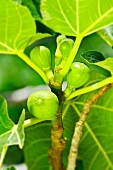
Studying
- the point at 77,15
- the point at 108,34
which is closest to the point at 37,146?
the point at 108,34

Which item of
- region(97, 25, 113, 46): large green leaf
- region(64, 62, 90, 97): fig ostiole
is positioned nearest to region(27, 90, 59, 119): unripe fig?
region(64, 62, 90, 97): fig ostiole

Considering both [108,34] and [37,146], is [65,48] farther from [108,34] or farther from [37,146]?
[37,146]

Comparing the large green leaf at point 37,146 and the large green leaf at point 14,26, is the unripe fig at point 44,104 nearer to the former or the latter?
the large green leaf at point 14,26

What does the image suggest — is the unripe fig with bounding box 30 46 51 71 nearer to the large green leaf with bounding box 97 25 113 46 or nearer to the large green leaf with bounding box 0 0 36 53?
the large green leaf with bounding box 0 0 36 53

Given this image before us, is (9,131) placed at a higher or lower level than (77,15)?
lower

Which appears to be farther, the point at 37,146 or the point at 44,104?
the point at 37,146

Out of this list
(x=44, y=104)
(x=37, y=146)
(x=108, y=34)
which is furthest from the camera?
(x=37, y=146)
